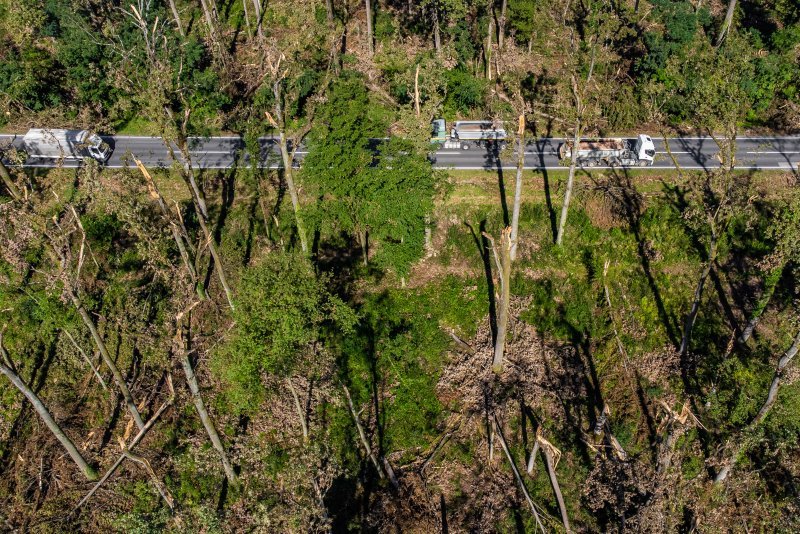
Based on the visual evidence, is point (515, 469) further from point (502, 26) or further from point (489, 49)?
point (502, 26)

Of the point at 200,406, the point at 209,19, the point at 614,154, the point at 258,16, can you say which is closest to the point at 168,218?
the point at 200,406

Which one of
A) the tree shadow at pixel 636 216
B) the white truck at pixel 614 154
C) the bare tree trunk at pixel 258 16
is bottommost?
the tree shadow at pixel 636 216

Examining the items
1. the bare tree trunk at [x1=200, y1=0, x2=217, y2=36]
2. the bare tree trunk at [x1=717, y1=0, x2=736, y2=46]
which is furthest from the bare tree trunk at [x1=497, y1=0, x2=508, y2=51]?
the bare tree trunk at [x1=200, y1=0, x2=217, y2=36]

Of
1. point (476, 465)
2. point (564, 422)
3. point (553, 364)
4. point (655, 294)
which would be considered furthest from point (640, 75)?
point (476, 465)

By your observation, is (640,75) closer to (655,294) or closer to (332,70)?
(655,294)

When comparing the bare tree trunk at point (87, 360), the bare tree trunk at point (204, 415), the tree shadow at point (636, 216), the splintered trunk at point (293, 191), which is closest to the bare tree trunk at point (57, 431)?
the bare tree trunk at point (87, 360)

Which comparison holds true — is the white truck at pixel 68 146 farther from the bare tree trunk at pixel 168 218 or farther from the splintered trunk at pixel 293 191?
the splintered trunk at pixel 293 191
